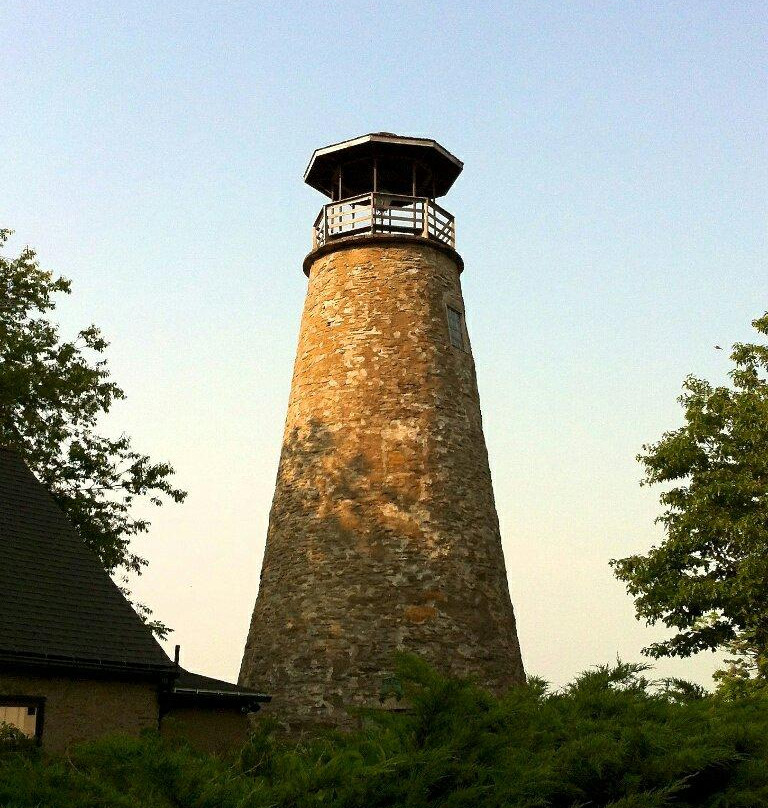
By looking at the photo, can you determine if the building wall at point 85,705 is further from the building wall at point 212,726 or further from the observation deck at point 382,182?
the observation deck at point 382,182

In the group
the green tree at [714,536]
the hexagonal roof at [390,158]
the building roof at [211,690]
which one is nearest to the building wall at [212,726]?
the building roof at [211,690]

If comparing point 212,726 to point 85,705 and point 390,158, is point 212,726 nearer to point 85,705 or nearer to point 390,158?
point 85,705

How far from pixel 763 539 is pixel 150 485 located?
15702 millimetres

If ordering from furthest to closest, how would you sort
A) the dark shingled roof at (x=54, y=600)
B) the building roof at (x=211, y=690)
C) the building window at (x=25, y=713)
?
the building roof at (x=211, y=690) → the dark shingled roof at (x=54, y=600) → the building window at (x=25, y=713)

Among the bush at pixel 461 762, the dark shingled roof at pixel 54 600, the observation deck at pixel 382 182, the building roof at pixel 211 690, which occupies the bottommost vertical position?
the bush at pixel 461 762

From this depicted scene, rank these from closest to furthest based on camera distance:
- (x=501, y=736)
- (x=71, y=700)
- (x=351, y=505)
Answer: (x=501, y=736), (x=71, y=700), (x=351, y=505)

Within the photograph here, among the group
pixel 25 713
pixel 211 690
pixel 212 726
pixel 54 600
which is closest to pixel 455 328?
pixel 211 690

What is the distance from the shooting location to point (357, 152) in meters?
26.9

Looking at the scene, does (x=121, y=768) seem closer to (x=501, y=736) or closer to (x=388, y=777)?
(x=388, y=777)

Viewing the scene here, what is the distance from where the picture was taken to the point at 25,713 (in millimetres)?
14055

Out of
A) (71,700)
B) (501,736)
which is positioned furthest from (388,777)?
(71,700)

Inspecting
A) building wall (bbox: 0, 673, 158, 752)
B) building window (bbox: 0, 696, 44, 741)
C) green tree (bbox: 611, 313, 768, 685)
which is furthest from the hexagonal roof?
building window (bbox: 0, 696, 44, 741)

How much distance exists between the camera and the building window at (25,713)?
13.8 m

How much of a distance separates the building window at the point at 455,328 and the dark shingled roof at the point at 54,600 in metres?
11.8
